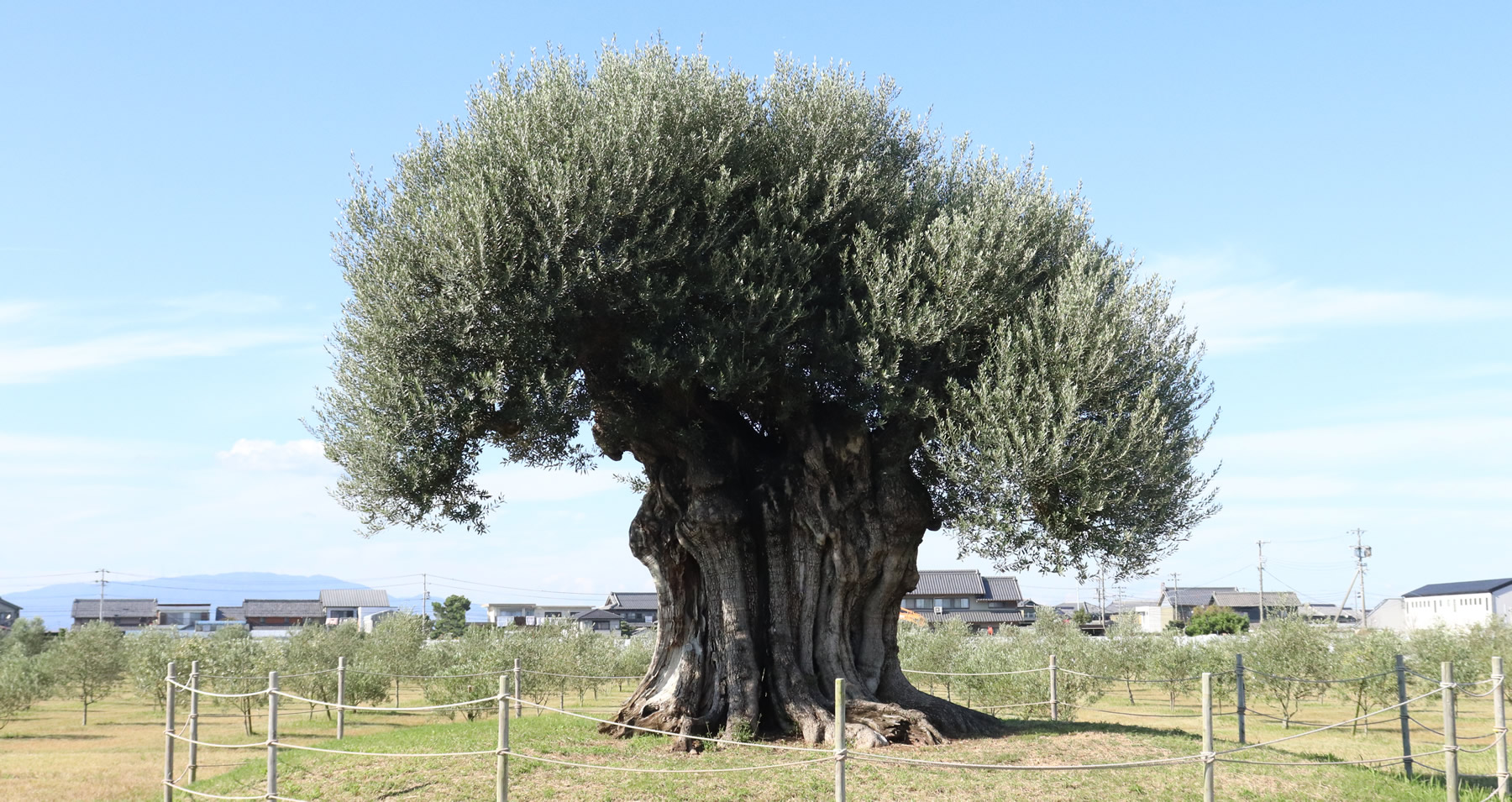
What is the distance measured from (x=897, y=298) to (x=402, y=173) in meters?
8.99

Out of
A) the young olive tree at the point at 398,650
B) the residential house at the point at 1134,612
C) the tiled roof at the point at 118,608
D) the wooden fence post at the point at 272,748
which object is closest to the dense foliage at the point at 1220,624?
the residential house at the point at 1134,612

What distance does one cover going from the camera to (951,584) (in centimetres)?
9519

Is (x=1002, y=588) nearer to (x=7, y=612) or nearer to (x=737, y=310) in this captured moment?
(x=737, y=310)

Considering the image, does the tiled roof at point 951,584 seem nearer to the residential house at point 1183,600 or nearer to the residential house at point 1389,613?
the residential house at point 1183,600

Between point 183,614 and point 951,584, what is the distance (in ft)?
332

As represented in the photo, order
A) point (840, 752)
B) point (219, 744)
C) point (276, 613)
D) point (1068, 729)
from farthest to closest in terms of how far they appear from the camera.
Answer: point (276, 613) < point (1068, 729) < point (219, 744) < point (840, 752)

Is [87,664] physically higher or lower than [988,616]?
higher

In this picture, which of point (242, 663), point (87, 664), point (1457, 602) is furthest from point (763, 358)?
point (1457, 602)

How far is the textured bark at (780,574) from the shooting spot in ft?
60.7

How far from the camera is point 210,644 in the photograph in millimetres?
42500

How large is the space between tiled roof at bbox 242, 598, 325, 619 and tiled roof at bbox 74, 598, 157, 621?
11207 millimetres

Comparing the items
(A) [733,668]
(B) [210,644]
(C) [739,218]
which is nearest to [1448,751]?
(A) [733,668]

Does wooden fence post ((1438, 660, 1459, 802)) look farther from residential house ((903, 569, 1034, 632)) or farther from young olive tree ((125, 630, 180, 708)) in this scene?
residential house ((903, 569, 1034, 632))

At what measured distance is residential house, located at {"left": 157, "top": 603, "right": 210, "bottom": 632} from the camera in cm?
12475
